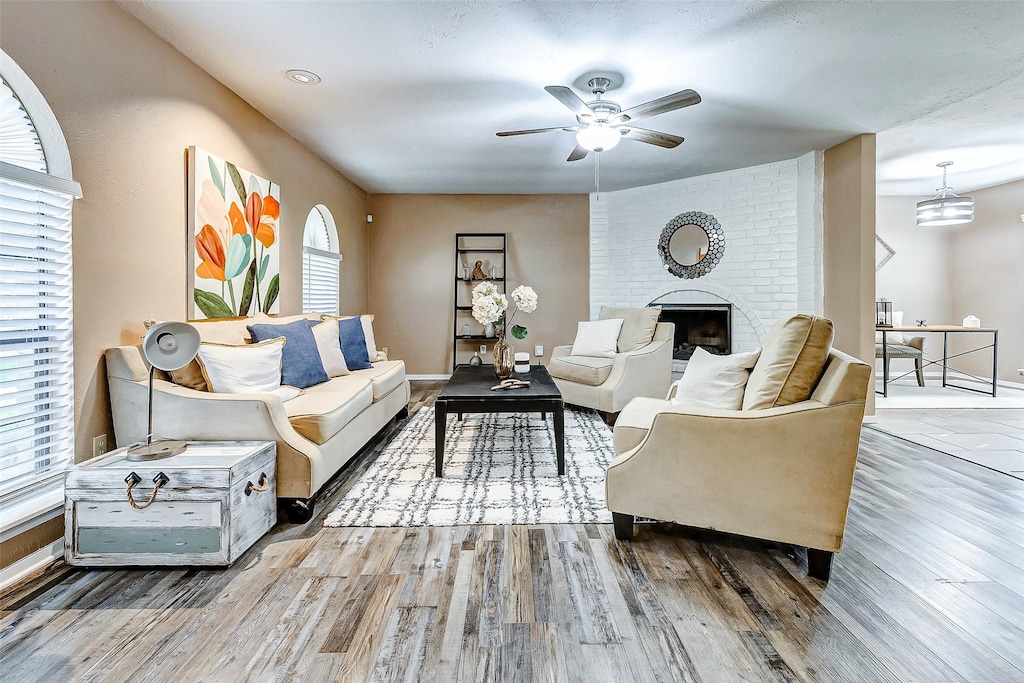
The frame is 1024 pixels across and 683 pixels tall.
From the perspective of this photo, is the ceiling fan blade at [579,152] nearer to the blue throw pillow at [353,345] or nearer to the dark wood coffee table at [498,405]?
the dark wood coffee table at [498,405]

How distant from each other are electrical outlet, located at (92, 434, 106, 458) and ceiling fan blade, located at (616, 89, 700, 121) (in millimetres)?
3178

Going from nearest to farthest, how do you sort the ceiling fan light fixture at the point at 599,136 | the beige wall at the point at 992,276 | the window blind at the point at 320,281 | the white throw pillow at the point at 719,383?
the white throw pillow at the point at 719,383, the ceiling fan light fixture at the point at 599,136, the window blind at the point at 320,281, the beige wall at the point at 992,276

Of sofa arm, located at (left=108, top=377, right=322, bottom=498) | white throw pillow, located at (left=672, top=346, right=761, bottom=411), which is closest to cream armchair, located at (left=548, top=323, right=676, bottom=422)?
white throw pillow, located at (left=672, top=346, right=761, bottom=411)

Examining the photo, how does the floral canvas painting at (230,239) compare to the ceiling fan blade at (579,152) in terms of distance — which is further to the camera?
the ceiling fan blade at (579,152)

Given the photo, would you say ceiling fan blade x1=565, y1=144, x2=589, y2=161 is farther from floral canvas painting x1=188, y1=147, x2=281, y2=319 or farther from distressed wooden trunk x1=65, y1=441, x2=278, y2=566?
distressed wooden trunk x1=65, y1=441, x2=278, y2=566

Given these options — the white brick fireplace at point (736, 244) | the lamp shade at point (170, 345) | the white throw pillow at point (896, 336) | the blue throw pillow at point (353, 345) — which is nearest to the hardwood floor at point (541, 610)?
the lamp shade at point (170, 345)

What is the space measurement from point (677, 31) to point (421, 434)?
3072mm

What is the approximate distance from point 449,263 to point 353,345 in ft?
8.96

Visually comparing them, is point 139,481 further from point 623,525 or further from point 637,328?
point 637,328

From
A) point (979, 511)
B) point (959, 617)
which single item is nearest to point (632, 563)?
point (959, 617)

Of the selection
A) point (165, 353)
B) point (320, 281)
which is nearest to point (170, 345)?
point (165, 353)

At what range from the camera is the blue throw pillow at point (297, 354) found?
3074 mm

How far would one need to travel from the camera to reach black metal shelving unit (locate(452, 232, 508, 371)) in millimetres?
6469

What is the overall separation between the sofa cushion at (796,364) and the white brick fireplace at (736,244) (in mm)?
3362
